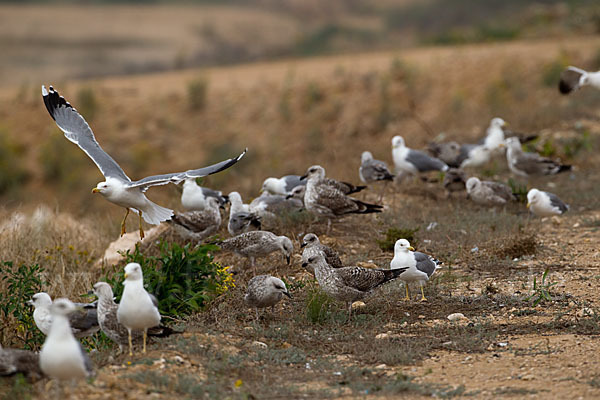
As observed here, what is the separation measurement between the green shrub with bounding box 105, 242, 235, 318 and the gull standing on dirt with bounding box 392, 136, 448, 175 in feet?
20.1

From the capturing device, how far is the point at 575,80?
1490cm

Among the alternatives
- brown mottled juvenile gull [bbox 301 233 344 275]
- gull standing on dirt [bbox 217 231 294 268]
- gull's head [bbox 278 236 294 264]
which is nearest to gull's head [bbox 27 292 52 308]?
gull standing on dirt [bbox 217 231 294 268]

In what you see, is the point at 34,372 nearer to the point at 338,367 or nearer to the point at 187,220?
the point at 338,367

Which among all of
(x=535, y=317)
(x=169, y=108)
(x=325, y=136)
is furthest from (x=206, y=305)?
(x=169, y=108)

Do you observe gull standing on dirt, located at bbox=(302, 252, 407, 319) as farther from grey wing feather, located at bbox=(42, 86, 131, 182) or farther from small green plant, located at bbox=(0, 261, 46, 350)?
grey wing feather, located at bbox=(42, 86, 131, 182)

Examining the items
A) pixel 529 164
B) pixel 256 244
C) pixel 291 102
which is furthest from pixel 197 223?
pixel 291 102

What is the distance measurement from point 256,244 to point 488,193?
188 inches

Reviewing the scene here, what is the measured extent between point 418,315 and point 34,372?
389cm

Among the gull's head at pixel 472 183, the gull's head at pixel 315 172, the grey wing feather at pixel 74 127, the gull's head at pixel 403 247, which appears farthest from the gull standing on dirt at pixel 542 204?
the grey wing feather at pixel 74 127

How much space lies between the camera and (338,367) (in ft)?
21.4

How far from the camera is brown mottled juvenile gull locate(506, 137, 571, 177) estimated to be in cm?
1338

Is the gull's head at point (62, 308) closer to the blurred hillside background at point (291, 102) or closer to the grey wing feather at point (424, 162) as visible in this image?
the grey wing feather at point (424, 162)

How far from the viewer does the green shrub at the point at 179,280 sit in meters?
7.78

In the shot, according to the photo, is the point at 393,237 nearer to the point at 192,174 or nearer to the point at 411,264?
the point at 411,264
